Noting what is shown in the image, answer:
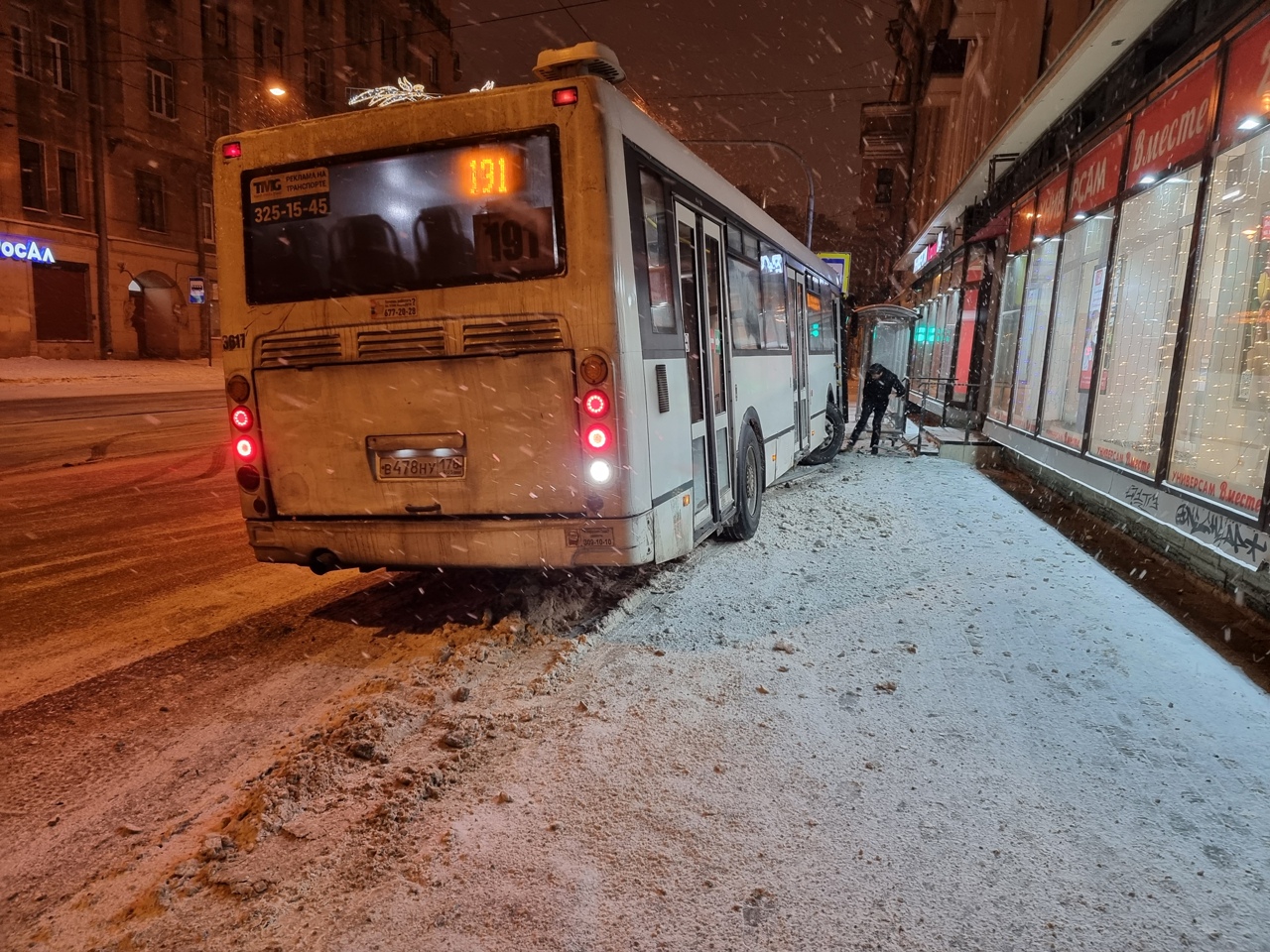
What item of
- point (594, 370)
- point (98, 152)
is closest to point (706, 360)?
point (594, 370)

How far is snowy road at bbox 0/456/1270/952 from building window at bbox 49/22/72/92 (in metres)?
33.4

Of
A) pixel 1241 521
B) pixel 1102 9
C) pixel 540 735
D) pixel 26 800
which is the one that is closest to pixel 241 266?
pixel 26 800

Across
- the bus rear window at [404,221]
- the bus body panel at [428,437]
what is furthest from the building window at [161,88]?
the bus body panel at [428,437]

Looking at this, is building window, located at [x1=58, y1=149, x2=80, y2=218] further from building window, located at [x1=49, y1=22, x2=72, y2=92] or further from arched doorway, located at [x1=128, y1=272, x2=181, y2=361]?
arched doorway, located at [x1=128, y1=272, x2=181, y2=361]

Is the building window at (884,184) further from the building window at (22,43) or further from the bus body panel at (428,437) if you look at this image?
the bus body panel at (428,437)

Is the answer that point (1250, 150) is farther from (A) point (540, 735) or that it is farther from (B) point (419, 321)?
(A) point (540, 735)

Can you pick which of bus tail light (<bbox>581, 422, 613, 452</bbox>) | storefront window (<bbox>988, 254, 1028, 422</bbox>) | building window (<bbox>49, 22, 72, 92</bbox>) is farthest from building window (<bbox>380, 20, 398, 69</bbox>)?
bus tail light (<bbox>581, 422, 613, 452</bbox>)

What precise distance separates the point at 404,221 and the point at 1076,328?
30.4ft

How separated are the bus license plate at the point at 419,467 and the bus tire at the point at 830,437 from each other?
8.93m

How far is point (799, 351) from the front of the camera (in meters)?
10.3

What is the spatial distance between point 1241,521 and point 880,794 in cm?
422

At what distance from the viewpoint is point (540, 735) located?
3697 millimetres

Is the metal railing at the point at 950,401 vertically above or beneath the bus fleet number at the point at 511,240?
beneath

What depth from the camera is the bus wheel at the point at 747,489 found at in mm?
7168
